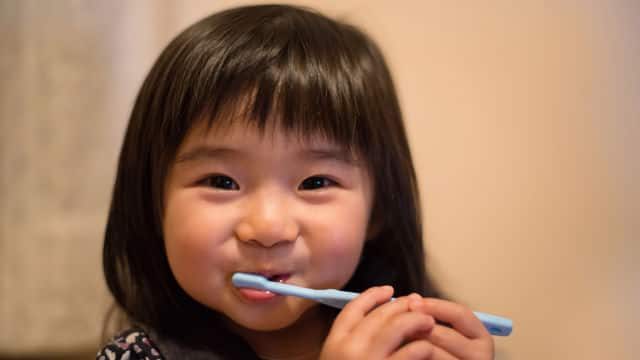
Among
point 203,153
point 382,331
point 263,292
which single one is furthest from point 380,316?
point 203,153

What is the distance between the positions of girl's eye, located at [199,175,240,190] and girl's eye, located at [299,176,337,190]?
7 centimetres

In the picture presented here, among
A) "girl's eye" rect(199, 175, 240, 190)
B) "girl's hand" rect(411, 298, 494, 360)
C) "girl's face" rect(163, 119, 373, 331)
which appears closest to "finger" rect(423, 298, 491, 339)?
"girl's hand" rect(411, 298, 494, 360)

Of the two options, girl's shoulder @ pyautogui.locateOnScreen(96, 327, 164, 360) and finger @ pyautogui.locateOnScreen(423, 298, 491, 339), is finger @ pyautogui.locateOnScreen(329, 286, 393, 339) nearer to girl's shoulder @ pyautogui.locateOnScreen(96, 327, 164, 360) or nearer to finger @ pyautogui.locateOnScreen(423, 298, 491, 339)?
finger @ pyautogui.locateOnScreen(423, 298, 491, 339)

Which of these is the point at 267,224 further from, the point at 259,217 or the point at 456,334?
the point at 456,334

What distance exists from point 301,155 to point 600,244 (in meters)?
0.35

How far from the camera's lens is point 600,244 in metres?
0.67

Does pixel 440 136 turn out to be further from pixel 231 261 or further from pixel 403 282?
pixel 231 261

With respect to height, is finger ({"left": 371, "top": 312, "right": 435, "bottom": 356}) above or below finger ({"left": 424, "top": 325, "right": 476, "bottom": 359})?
above

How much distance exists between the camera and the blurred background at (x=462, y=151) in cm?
67

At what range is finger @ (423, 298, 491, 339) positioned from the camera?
521 mm

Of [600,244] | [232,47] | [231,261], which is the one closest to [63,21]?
[232,47]

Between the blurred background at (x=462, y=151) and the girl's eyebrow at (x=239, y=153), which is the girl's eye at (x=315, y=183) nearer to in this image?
the girl's eyebrow at (x=239, y=153)

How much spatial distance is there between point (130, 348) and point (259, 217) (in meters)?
0.22

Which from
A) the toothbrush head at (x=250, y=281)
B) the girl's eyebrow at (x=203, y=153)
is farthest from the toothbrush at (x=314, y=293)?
the girl's eyebrow at (x=203, y=153)
